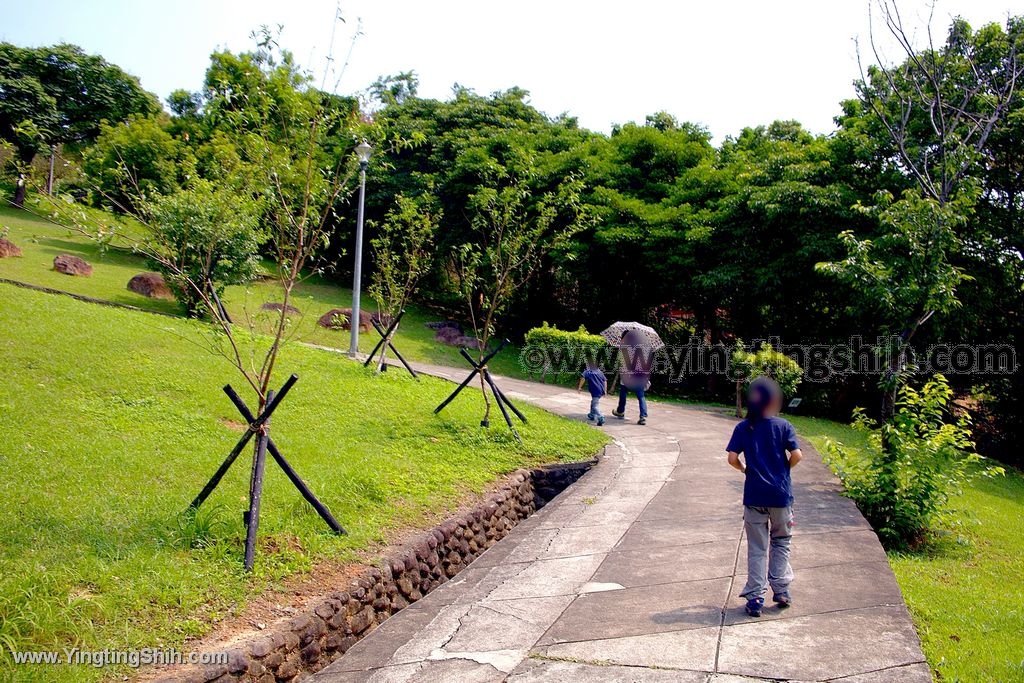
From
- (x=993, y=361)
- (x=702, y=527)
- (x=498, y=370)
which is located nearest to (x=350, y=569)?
(x=702, y=527)

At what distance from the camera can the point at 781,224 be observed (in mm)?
18391

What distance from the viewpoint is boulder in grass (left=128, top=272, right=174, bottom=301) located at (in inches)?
719

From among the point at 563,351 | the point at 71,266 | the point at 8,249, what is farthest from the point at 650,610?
the point at 8,249

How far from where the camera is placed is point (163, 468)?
7074mm

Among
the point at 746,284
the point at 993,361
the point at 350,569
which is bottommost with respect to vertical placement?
the point at 350,569

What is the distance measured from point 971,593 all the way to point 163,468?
7.10 metres

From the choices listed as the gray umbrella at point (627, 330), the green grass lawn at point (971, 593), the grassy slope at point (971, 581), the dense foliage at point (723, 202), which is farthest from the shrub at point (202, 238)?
the green grass lawn at point (971, 593)

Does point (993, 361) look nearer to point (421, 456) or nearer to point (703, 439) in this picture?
point (703, 439)

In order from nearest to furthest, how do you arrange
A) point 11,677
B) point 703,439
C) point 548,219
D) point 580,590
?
1. point 11,677
2. point 580,590
3. point 548,219
4. point 703,439

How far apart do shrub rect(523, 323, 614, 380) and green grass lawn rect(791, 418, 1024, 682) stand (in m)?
9.33

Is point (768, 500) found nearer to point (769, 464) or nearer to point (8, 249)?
point (769, 464)

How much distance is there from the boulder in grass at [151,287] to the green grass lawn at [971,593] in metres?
16.7

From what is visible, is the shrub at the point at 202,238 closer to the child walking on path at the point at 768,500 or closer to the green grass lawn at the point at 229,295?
the green grass lawn at the point at 229,295

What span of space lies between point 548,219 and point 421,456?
386 centimetres
